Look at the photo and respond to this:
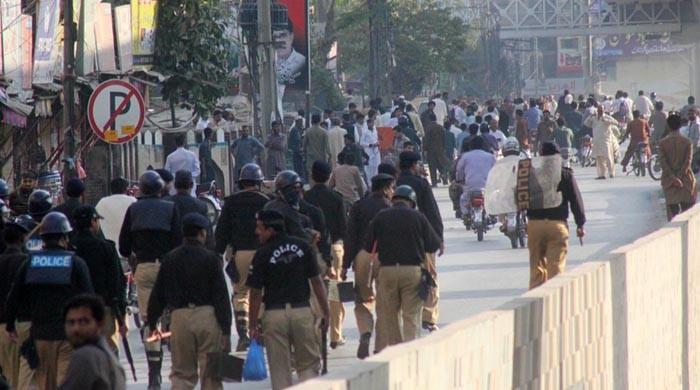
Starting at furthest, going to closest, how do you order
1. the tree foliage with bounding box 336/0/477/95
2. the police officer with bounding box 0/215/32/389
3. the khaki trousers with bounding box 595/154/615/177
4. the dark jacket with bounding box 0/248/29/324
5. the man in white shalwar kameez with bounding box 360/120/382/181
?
the tree foliage with bounding box 336/0/477/95, the khaki trousers with bounding box 595/154/615/177, the man in white shalwar kameez with bounding box 360/120/382/181, the dark jacket with bounding box 0/248/29/324, the police officer with bounding box 0/215/32/389

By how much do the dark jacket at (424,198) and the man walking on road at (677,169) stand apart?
5557 millimetres

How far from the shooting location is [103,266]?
11430mm

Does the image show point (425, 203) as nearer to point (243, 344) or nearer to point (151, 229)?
point (243, 344)

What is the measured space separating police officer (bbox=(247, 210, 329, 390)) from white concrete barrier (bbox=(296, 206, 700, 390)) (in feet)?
7.46

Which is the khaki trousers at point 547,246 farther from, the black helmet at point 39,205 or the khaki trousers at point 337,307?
the black helmet at point 39,205

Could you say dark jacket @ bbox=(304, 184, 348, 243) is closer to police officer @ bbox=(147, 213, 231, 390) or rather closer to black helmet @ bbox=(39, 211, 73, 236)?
police officer @ bbox=(147, 213, 231, 390)

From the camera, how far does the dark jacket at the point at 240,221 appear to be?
14023mm

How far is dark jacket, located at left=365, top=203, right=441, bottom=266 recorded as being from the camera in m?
13.1

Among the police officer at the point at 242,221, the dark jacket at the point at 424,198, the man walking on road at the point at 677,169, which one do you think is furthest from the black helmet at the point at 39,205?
the man walking on road at the point at 677,169

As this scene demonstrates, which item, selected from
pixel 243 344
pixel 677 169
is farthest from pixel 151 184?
pixel 677 169

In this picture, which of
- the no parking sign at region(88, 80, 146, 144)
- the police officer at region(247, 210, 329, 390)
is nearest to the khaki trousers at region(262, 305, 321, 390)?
the police officer at region(247, 210, 329, 390)

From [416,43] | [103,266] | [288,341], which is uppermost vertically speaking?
[416,43]

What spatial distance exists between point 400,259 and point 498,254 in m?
10.1

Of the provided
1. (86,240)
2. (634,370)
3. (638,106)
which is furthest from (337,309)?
(638,106)
